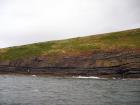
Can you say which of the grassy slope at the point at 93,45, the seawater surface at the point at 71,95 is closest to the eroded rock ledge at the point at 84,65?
the grassy slope at the point at 93,45

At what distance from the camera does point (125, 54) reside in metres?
152

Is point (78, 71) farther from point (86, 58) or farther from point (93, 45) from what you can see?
point (93, 45)

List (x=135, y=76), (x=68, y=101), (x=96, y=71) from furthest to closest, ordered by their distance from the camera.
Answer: (x=96, y=71)
(x=135, y=76)
(x=68, y=101)

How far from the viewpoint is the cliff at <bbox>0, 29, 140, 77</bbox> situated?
146m

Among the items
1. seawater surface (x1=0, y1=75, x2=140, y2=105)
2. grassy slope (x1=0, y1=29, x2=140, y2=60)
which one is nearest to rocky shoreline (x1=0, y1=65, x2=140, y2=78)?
grassy slope (x1=0, y1=29, x2=140, y2=60)

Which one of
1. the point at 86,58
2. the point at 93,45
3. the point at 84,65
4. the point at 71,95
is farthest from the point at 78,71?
the point at 71,95

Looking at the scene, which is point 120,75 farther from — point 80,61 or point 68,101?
point 68,101

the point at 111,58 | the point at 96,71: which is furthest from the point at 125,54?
the point at 96,71

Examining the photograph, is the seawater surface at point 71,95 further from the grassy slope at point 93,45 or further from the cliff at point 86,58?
the grassy slope at point 93,45

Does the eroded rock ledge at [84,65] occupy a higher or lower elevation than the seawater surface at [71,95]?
higher

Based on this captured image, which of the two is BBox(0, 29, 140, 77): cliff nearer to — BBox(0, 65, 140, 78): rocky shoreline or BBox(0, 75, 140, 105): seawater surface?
BBox(0, 65, 140, 78): rocky shoreline

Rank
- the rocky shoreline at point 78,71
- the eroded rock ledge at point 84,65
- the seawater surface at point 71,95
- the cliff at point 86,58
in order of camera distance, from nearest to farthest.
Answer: the seawater surface at point 71,95 < the rocky shoreline at point 78,71 < the eroded rock ledge at point 84,65 < the cliff at point 86,58

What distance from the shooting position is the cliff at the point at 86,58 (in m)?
146

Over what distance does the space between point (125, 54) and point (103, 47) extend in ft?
70.7
